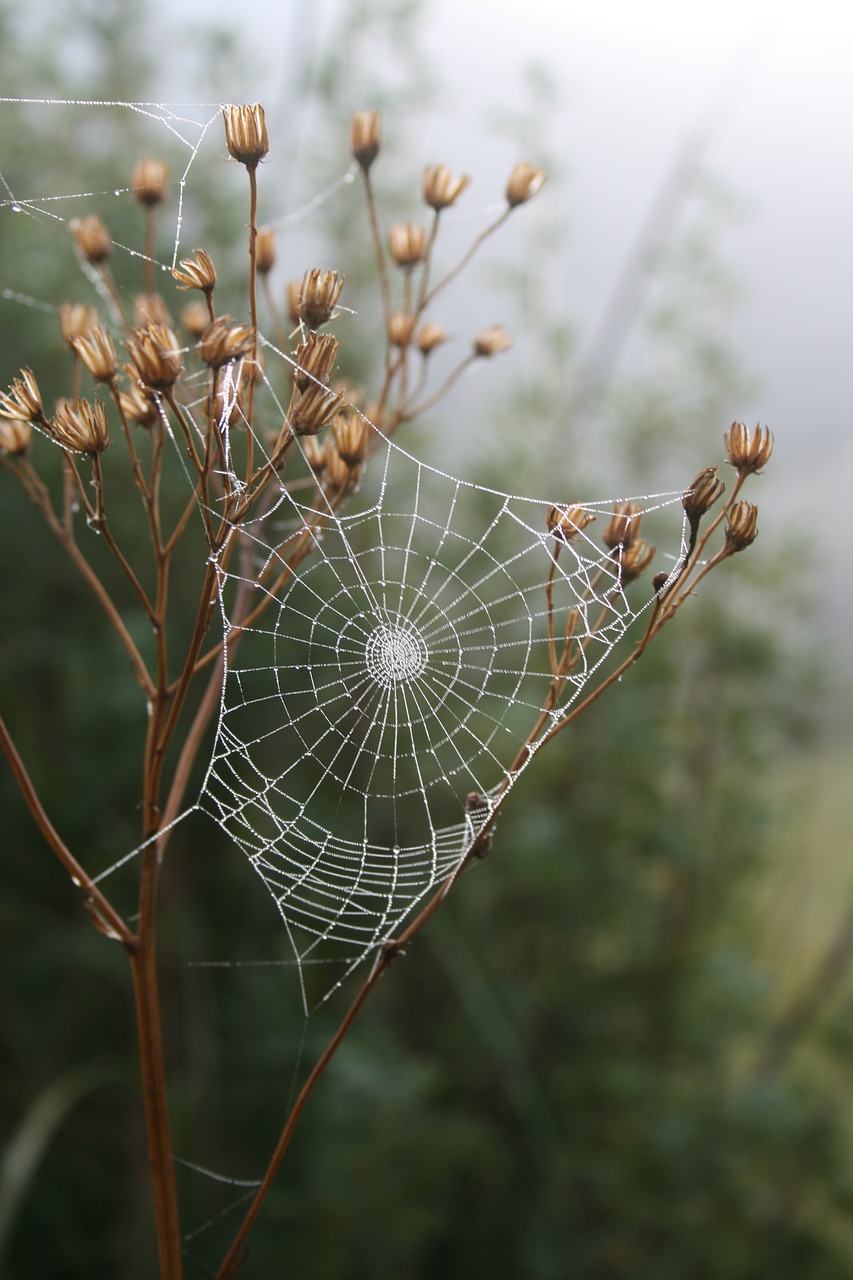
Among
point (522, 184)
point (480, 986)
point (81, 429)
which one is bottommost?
point (81, 429)

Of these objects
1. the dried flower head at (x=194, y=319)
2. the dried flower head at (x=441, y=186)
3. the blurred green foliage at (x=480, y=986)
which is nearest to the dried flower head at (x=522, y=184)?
the dried flower head at (x=441, y=186)

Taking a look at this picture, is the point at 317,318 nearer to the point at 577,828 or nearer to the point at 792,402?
the point at 577,828

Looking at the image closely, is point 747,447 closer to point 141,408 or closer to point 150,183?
point 141,408

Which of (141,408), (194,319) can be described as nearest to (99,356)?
(141,408)

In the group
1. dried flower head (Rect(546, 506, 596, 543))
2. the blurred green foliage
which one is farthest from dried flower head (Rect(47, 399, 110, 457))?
the blurred green foliage

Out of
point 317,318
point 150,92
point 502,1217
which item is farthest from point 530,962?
point 150,92

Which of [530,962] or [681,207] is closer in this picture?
[530,962]

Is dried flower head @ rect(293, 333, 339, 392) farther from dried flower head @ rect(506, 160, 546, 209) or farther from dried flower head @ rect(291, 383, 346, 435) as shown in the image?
dried flower head @ rect(506, 160, 546, 209)

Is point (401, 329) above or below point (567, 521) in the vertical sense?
above
